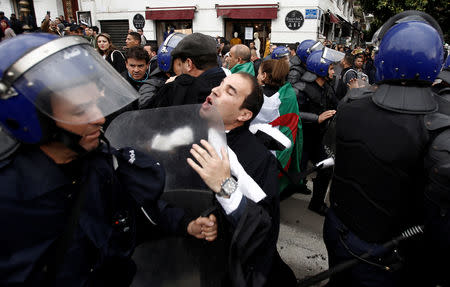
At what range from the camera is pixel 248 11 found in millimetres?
14992

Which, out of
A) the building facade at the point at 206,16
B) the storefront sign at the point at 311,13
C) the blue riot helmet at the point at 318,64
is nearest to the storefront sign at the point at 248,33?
the building facade at the point at 206,16

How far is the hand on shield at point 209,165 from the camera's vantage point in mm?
1229

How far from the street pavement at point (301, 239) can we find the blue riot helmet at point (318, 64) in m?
1.86

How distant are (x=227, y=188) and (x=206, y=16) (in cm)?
1655

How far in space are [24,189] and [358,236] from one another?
1.73 metres

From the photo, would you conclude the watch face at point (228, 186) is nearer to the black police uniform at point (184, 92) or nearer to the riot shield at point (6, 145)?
the riot shield at point (6, 145)

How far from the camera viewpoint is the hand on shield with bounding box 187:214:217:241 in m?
1.35

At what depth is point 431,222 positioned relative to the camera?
1.40 m

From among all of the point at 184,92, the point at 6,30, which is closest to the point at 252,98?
the point at 184,92

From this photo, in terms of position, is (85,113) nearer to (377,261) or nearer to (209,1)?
(377,261)

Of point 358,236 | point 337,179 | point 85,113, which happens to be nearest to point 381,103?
point 337,179

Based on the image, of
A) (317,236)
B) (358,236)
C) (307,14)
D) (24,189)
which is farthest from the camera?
(307,14)

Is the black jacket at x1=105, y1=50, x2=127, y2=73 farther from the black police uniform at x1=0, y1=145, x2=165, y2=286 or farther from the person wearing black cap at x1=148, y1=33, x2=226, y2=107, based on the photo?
the black police uniform at x1=0, y1=145, x2=165, y2=286

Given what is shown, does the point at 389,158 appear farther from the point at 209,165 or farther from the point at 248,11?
the point at 248,11
